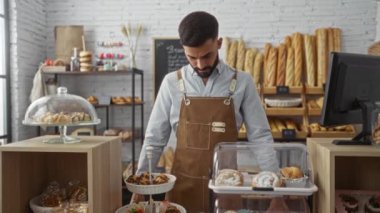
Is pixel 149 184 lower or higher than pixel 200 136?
lower

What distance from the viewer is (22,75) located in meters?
4.22

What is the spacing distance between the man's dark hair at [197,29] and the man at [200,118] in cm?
14

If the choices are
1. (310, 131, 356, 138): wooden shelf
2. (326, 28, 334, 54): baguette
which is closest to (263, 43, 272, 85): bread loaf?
(326, 28, 334, 54): baguette

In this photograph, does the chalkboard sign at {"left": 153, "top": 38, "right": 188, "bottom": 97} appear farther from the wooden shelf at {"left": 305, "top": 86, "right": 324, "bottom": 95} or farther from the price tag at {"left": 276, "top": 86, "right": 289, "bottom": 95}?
the wooden shelf at {"left": 305, "top": 86, "right": 324, "bottom": 95}

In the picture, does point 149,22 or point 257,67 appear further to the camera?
point 149,22

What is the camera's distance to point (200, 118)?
1.79 m

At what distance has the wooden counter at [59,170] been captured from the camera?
135 cm

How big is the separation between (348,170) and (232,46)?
2.85 metres

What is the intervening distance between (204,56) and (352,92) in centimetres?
65

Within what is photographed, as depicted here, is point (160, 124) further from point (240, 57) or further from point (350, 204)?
point (240, 57)

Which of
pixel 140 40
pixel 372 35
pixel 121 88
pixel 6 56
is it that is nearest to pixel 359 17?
pixel 372 35

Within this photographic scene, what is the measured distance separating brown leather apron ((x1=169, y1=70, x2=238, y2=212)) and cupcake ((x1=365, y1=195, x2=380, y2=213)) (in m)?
0.64

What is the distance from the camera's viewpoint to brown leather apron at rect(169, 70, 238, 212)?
177cm

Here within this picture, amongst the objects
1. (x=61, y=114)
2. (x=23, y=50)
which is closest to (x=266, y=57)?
(x=23, y=50)
